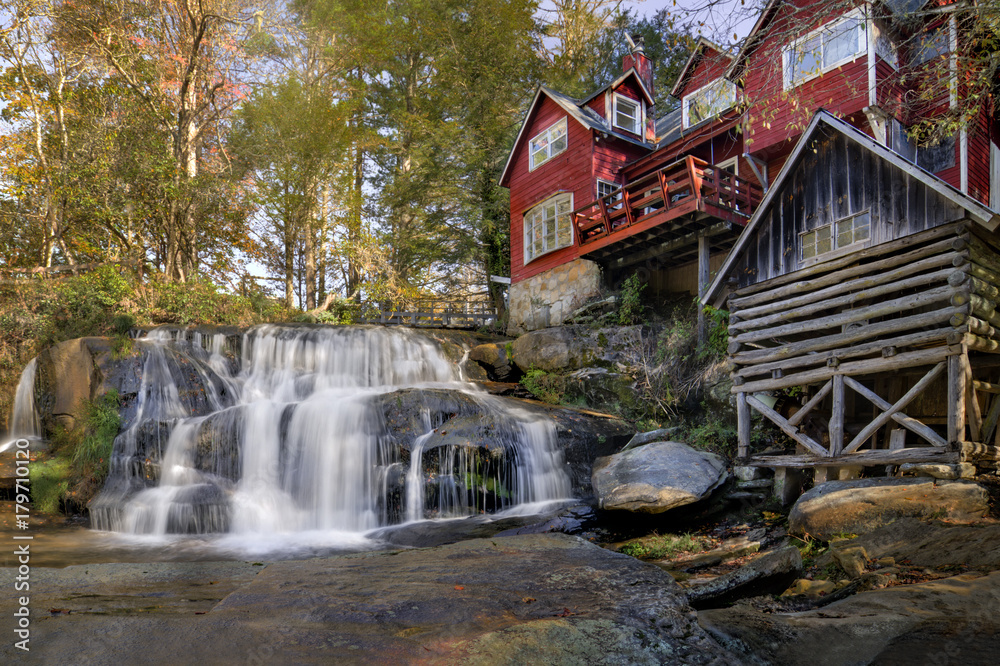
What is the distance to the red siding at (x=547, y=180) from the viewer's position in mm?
20703

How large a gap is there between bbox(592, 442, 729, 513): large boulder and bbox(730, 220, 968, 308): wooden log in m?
3.36

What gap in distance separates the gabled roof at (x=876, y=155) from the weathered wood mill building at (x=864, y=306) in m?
0.02

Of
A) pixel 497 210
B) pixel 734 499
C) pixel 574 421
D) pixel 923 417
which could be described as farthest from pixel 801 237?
pixel 497 210

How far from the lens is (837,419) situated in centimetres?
921

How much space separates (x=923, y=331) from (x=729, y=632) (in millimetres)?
7084

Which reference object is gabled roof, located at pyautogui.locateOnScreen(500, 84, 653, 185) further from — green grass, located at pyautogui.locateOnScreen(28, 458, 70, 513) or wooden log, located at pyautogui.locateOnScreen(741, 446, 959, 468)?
green grass, located at pyautogui.locateOnScreen(28, 458, 70, 513)

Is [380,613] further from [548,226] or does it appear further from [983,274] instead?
[548,226]

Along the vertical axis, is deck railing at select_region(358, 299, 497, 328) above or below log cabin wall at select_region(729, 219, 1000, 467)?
above

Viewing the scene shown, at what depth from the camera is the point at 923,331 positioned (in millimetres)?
8594

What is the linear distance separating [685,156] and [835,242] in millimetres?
8321

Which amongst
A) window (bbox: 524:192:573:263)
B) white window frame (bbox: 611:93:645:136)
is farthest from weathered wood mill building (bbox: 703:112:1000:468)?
white window frame (bbox: 611:93:645:136)

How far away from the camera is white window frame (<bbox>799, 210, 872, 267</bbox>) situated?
9.65 m

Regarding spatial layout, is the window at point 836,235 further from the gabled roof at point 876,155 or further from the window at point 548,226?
the window at point 548,226
